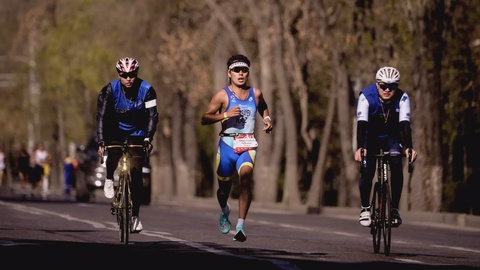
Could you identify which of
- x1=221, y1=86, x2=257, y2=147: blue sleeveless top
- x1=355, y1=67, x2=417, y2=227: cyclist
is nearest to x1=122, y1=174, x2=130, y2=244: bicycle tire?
x1=221, y1=86, x2=257, y2=147: blue sleeveless top

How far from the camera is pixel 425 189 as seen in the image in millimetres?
34312

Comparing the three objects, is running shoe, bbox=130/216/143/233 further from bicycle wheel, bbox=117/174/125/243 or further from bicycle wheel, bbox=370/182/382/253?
bicycle wheel, bbox=370/182/382/253

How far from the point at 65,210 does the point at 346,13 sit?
1550 centimetres

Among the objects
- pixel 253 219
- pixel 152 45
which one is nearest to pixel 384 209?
pixel 253 219

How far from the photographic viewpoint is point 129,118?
17.6 m

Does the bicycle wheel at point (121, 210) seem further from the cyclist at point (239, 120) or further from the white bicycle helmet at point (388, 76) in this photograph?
the white bicycle helmet at point (388, 76)

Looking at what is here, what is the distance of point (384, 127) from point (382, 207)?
0.89m

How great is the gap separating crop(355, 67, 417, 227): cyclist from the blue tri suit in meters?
1.31

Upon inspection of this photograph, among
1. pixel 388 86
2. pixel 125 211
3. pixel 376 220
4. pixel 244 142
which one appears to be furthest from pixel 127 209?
pixel 388 86

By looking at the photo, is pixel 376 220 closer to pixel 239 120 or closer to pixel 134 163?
pixel 239 120

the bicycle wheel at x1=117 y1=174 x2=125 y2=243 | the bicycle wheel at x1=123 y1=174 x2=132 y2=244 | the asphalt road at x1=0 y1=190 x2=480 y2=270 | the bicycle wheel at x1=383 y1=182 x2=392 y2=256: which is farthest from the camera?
the bicycle wheel at x1=117 y1=174 x2=125 y2=243

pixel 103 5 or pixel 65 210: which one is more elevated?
pixel 103 5

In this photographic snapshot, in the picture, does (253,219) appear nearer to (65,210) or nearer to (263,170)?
(65,210)

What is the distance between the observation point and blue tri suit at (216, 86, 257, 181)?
1734 centimetres
